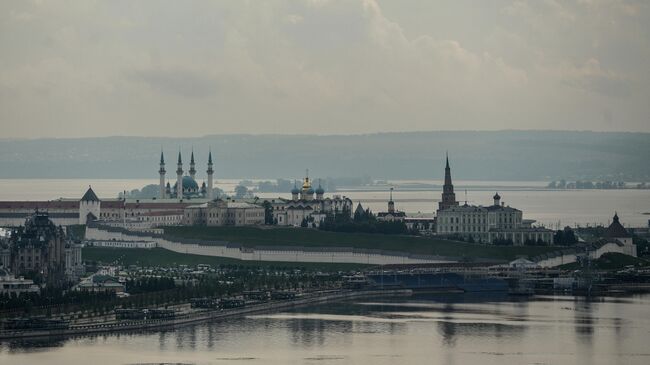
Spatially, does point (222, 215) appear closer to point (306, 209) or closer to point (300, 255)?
point (306, 209)

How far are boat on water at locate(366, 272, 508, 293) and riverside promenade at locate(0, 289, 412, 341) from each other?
129cm

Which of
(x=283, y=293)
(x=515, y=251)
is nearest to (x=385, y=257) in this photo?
(x=515, y=251)

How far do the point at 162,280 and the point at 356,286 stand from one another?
1003cm

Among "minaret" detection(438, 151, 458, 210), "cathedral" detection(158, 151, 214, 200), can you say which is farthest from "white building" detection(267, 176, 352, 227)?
"cathedral" detection(158, 151, 214, 200)

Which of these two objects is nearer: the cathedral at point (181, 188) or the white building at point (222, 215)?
the white building at point (222, 215)

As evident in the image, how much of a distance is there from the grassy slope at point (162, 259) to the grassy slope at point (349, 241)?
370cm

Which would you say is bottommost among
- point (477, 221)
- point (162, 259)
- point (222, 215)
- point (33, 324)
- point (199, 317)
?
point (33, 324)

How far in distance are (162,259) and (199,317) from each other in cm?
3071

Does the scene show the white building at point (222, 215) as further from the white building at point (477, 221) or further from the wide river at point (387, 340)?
the wide river at point (387, 340)

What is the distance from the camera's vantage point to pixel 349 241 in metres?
107

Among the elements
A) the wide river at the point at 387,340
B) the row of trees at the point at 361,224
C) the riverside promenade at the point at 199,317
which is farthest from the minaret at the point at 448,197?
the wide river at the point at 387,340

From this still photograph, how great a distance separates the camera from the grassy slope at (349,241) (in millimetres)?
102938

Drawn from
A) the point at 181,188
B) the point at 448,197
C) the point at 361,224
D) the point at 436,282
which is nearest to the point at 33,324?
the point at 436,282

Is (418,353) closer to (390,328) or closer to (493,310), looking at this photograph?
(390,328)
